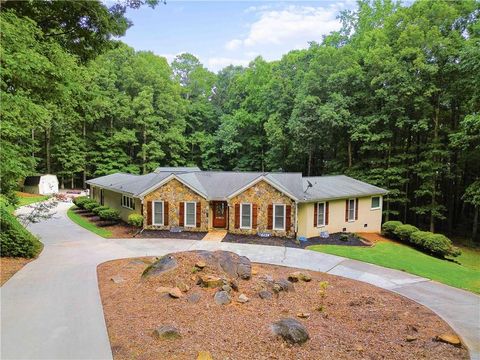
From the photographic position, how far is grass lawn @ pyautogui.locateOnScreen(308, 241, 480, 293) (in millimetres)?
12509

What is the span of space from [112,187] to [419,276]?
18.9 metres

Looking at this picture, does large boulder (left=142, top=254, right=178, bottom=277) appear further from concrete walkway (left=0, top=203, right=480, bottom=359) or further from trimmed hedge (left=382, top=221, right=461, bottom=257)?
trimmed hedge (left=382, top=221, right=461, bottom=257)

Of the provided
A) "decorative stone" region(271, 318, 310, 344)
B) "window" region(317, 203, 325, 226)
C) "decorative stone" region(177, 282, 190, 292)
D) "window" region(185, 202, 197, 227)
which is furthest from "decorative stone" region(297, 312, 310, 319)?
"window" region(185, 202, 197, 227)

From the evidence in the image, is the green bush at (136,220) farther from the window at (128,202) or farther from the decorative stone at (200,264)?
the decorative stone at (200,264)

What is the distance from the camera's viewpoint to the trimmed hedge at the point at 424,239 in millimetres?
16766

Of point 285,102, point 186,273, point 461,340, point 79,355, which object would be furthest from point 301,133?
point 79,355

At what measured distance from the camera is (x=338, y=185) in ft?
69.8

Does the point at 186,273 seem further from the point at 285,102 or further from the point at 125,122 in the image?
the point at 125,122

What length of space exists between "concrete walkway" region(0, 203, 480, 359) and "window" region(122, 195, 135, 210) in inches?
141

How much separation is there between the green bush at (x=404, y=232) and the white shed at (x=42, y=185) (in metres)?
34.9

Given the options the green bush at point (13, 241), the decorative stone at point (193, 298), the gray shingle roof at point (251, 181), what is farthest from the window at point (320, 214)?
the green bush at point (13, 241)

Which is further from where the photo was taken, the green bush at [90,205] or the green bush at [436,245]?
the green bush at [90,205]

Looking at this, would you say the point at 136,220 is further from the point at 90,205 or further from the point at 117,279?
the point at 117,279

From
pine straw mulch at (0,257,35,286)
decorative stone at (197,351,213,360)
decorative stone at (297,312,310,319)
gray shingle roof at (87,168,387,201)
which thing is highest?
gray shingle roof at (87,168,387,201)
